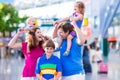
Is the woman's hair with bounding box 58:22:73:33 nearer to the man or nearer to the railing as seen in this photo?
the man

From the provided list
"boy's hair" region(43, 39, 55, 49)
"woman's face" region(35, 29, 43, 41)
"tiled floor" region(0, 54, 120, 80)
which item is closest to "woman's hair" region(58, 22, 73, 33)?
"boy's hair" region(43, 39, 55, 49)

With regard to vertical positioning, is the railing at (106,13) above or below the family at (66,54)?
above

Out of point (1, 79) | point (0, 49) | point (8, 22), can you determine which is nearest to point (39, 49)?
point (1, 79)

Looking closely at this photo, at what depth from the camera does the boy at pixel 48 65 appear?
5672 millimetres

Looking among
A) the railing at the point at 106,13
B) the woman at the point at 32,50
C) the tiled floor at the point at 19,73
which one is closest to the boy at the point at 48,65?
the woman at the point at 32,50

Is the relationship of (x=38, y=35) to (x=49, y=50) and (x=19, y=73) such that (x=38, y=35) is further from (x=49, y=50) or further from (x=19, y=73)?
(x=19, y=73)

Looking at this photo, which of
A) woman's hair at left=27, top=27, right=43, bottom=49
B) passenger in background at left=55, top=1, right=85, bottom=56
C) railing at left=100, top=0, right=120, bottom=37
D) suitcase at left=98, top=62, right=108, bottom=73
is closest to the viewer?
passenger in background at left=55, top=1, right=85, bottom=56

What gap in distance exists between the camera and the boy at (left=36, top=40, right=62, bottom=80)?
5.67 m

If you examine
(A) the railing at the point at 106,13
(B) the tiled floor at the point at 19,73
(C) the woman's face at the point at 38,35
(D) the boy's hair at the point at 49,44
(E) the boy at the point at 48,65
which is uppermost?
(A) the railing at the point at 106,13

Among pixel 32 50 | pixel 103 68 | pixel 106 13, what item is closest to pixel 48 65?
pixel 32 50

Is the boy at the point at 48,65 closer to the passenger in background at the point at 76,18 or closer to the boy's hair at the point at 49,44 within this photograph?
the boy's hair at the point at 49,44

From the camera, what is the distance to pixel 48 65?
5.71 m

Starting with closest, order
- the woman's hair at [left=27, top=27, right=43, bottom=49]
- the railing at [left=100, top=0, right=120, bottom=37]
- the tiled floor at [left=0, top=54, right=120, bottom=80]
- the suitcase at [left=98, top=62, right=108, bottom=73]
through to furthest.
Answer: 1. the woman's hair at [left=27, top=27, right=43, bottom=49]
2. the tiled floor at [left=0, top=54, right=120, bottom=80]
3. the suitcase at [left=98, top=62, right=108, bottom=73]
4. the railing at [left=100, top=0, right=120, bottom=37]

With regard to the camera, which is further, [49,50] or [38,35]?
[38,35]
